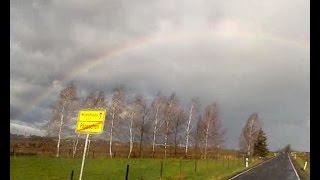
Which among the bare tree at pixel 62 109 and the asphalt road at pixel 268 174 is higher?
the bare tree at pixel 62 109

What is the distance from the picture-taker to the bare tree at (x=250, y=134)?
109 m

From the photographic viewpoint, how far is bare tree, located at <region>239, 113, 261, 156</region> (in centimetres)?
10869

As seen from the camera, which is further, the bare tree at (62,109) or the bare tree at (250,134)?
the bare tree at (250,134)

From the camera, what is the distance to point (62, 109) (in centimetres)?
5606

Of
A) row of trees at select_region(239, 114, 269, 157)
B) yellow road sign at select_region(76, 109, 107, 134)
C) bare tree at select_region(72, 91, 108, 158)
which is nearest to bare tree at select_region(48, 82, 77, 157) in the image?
bare tree at select_region(72, 91, 108, 158)

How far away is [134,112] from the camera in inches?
2702

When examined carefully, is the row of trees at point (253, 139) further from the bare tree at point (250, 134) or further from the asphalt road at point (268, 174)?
the asphalt road at point (268, 174)

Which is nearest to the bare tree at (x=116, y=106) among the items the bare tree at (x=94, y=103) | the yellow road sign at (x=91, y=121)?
the bare tree at (x=94, y=103)

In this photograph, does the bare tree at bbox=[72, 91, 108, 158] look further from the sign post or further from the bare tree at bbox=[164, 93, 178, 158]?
the sign post

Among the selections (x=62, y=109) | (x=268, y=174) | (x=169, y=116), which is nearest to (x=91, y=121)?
(x=268, y=174)

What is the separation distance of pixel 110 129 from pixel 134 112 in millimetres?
6814

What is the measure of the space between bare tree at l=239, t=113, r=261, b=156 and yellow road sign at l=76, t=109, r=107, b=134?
96.8 m

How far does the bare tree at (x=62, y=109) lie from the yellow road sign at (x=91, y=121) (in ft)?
134
